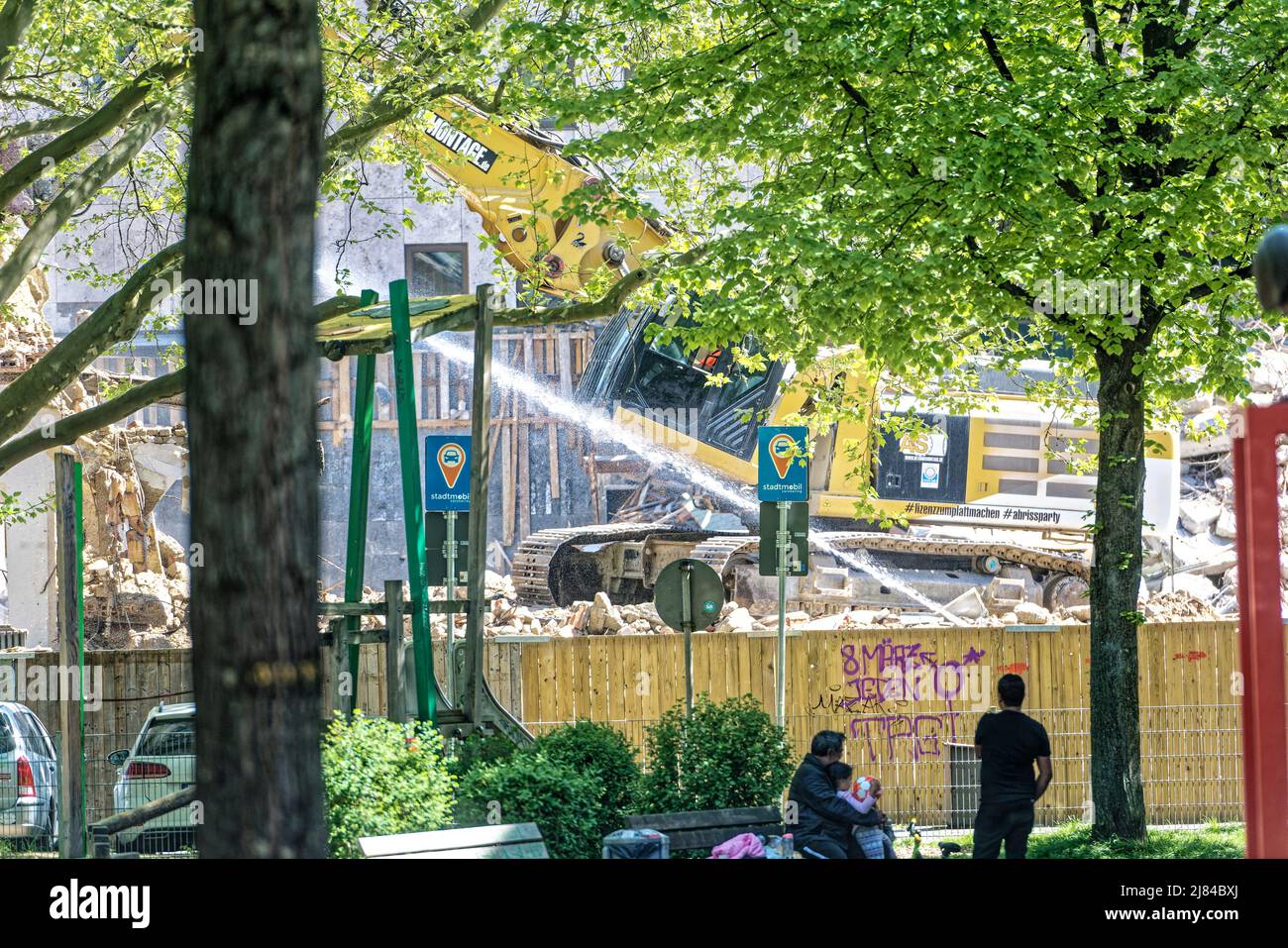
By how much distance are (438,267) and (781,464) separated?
1038 inches

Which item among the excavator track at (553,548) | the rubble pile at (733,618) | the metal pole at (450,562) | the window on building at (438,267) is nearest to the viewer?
the metal pole at (450,562)

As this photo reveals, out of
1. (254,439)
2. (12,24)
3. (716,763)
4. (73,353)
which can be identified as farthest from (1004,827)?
(12,24)

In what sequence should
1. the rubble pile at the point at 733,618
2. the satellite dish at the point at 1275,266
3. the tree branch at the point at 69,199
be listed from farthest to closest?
the rubble pile at the point at 733,618, the tree branch at the point at 69,199, the satellite dish at the point at 1275,266

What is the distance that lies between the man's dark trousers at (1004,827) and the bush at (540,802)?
8.61 feet

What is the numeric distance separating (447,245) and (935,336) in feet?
90.9

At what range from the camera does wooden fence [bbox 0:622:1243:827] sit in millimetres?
16094

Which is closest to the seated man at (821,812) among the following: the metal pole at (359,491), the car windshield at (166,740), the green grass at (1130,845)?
the green grass at (1130,845)

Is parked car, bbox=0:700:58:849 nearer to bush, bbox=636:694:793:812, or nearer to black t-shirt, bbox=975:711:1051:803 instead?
bush, bbox=636:694:793:812

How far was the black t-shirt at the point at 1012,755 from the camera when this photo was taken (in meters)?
10.3

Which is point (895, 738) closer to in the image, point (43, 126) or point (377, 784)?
point (377, 784)

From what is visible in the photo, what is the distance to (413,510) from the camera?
37.6 ft

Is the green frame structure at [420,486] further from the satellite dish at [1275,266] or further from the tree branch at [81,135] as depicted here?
the satellite dish at [1275,266]

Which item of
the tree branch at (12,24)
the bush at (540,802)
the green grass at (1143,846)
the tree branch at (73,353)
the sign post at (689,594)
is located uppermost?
the tree branch at (12,24)
